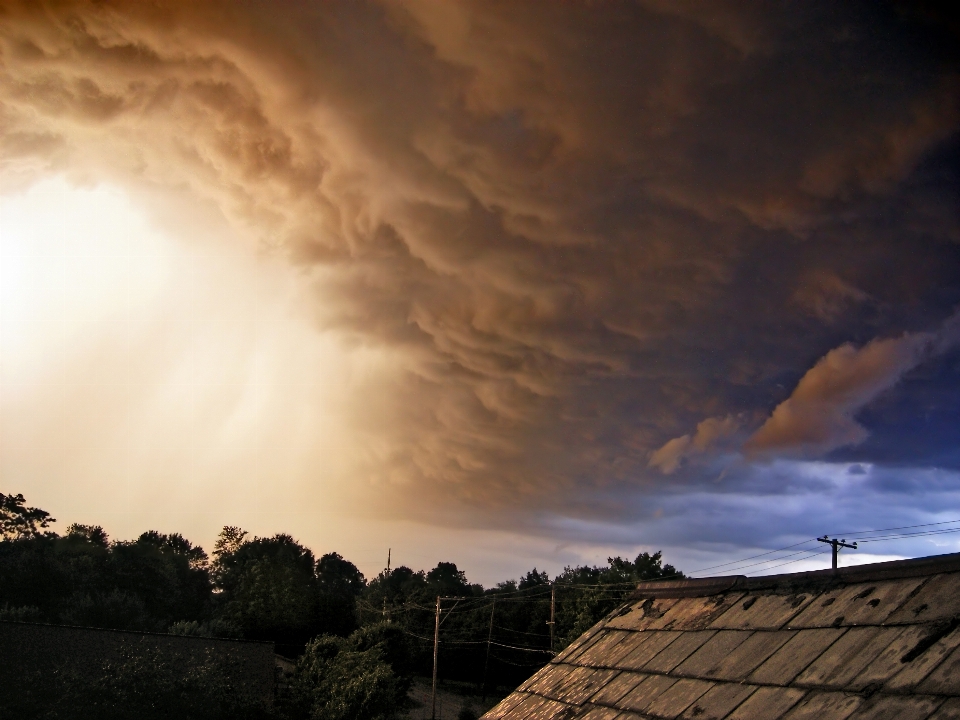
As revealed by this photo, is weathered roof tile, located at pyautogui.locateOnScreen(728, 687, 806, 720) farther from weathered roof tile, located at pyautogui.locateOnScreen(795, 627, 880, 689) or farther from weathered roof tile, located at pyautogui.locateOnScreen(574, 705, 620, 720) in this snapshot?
weathered roof tile, located at pyautogui.locateOnScreen(574, 705, 620, 720)

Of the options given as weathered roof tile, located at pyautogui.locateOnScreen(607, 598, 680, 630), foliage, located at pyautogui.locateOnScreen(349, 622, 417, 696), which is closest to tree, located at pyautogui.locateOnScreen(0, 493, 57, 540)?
foliage, located at pyautogui.locateOnScreen(349, 622, 417, 696)

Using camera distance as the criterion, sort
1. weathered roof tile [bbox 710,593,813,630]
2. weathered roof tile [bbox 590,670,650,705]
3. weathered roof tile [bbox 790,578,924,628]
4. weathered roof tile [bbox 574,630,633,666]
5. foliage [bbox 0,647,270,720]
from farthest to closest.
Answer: foliage [bbox 0,647,270,720] < weathered roof tile [bbox 574,630,633,666] < weathered roof tile [bbox 590,670,650,705] < weathered roof tile [bbox 710,593,813,630] < weathered roof tile [bbox 790,578,924,628]

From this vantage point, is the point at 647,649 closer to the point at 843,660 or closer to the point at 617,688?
the point at 617,688

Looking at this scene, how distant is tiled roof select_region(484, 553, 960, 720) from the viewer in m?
4.74

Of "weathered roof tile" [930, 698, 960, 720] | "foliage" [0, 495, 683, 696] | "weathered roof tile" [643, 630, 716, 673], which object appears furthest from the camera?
"foliage" [0, 495, 683, 696]

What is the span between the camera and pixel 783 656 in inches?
233

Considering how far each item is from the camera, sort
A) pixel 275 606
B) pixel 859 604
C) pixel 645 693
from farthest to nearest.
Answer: pixel 275 606, pixel 645 693, pixel 859 604

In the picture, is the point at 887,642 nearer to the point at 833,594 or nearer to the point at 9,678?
the point at 833,594

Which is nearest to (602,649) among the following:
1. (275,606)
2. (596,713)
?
(596,713)

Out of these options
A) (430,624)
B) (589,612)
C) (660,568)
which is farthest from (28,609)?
(660,568)

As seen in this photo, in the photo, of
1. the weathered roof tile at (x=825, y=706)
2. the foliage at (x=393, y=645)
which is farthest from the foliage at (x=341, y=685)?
the weathered roof tile at (x=825, y=706)

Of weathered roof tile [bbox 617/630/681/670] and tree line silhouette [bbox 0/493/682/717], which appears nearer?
weathered roof tile [bbox 617/630/681/670]

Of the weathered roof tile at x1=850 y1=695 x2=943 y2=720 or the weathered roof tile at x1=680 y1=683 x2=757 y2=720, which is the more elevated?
the weathered roof tile at x1=850 y1=695 x2=943 y2=720

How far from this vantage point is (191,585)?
7806 centimetres
